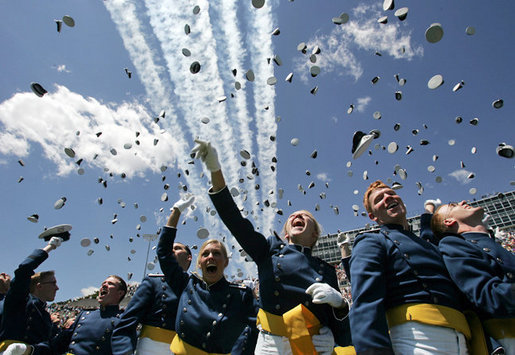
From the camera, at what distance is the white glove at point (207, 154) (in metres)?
2.93

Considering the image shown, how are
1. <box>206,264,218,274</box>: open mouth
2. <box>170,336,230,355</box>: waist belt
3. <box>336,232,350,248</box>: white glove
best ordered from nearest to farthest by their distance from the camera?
<box>170,336,230,355</box>: waist belt
<box>206,264,218,274</box>: open mouth
<box>336,232,350,248</box>: white glove

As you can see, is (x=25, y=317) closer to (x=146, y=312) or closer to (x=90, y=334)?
(x=90, y=334)

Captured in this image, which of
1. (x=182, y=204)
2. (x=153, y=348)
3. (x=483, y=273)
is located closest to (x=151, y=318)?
(x=153, y=348)

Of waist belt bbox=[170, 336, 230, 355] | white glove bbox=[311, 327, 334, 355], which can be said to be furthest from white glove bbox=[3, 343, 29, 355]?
white glove bbox=[311, 327, 334, 355]

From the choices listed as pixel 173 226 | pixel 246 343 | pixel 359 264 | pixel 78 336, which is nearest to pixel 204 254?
pixel 173 226

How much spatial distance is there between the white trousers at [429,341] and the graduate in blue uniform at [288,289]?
564 mm

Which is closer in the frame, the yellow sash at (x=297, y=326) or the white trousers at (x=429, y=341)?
the white trousers at (x=429, y=341)

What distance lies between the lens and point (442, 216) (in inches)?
129

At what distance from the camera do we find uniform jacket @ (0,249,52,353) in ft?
15.1

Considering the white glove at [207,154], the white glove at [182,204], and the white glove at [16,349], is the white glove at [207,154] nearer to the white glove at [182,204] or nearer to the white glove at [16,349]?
the white glove at [182,204]

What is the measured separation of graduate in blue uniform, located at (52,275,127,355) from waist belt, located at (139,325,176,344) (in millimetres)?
923

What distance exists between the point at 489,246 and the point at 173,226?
3456 millimetres

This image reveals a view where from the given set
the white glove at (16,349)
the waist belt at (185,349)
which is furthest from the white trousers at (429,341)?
the white glove at (16,349)

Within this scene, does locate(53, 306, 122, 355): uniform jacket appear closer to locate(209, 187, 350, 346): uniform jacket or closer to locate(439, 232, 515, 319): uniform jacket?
locate(209, 187, 350, 346): uniform jacket
